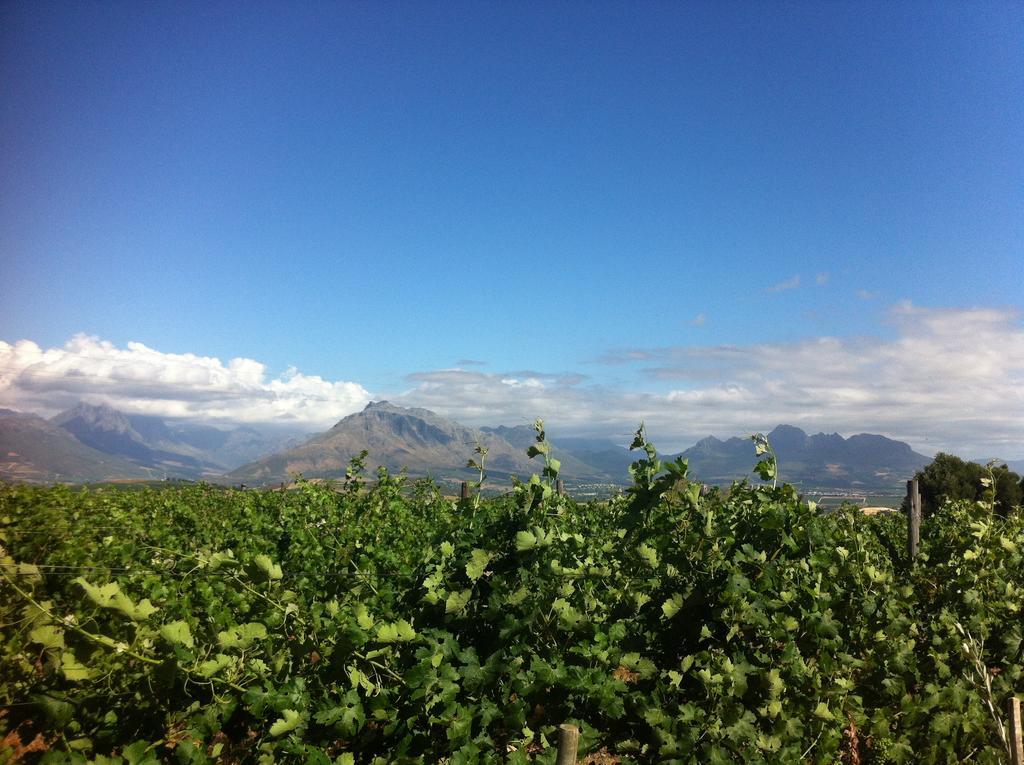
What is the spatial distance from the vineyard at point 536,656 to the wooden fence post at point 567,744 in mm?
297

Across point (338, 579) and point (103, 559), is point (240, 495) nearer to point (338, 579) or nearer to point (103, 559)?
point (103, 559)

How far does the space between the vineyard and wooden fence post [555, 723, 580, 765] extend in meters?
0.30

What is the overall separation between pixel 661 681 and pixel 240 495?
11137 millimetres

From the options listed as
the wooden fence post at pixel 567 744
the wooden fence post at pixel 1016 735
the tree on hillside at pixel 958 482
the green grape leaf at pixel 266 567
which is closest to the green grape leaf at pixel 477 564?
the wooden fence post at pixel 567 744

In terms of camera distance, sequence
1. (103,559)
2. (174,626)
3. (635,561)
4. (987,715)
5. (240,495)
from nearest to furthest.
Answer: (174,626), (635,561), (987,715), (103,559), (240,495)

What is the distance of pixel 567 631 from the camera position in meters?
3.19

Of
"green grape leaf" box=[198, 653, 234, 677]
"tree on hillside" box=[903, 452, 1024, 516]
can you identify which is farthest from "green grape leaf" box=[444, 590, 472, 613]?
"tree on hillside" box=[903, 452, 1024, 516]

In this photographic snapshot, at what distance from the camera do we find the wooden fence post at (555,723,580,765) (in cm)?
250

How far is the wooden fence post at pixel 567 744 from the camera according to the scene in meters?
2.50

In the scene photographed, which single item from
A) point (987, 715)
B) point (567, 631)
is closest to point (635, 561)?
point (567, 631)

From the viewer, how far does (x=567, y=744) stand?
98.7 inches

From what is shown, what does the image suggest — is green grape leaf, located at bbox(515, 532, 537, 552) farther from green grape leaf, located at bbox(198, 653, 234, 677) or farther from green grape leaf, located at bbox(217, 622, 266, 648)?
green grape leaf, located at bbox(198, 653, 234, 677)

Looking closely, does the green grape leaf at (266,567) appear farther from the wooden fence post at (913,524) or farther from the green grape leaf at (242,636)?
the wooden fence post at (913,524)

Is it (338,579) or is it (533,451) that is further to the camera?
(338,579)
